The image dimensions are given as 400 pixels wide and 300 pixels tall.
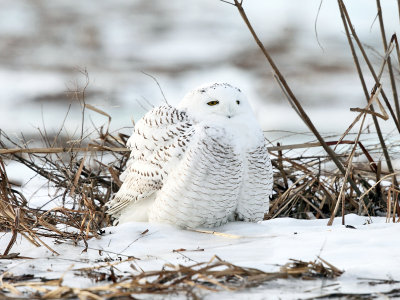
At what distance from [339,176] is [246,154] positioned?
1.16 meters

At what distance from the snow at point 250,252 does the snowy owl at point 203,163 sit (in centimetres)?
10

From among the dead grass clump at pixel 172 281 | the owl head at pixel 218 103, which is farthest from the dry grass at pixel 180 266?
the owl head at pixel 218 103

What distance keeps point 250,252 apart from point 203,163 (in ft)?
1.82

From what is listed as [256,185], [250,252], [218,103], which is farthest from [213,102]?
[250,252]

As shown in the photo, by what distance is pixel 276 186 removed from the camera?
3801mm

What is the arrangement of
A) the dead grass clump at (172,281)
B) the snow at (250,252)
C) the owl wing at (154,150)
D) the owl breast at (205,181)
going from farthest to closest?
1. the owl wing at (154,150)
2. the owl breast at (205,181)
3. the snow at (250,252)
4. the dead grass clump at (172,281)

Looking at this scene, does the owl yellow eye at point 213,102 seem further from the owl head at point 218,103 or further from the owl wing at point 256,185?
the owl wing at point 256,185

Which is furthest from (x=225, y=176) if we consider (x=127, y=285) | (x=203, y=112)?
(x=127, y=285)

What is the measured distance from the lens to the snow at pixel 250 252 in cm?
170

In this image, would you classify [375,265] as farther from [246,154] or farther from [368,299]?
[246,154]

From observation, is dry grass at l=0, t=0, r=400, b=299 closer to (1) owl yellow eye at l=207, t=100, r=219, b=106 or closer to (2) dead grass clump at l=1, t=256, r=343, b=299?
(2) dead grass clump at l=1, t=256, r=343, b=299

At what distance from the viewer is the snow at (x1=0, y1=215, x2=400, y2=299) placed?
170 centimetres

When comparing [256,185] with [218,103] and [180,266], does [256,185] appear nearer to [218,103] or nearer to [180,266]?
[218,103]

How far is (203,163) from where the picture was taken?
102 inches
